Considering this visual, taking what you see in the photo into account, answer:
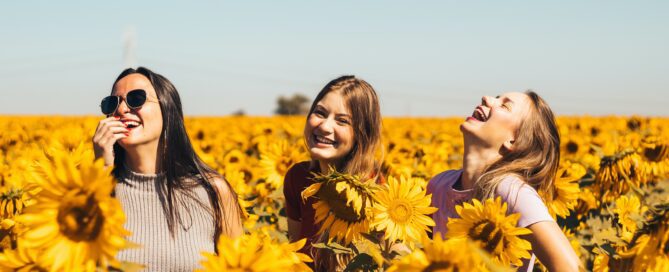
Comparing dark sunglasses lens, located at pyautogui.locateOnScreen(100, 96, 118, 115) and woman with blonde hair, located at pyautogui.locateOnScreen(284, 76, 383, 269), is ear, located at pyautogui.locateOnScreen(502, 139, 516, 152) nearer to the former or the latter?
woman with blonde hair, located at pyautogui.locateOnScreen(284, 76, 383, 269)

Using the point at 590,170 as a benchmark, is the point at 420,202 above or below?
above

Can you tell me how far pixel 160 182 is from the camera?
2986 mm

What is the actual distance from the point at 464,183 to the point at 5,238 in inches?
68.5

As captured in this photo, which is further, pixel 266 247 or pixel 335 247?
pixel 335 247

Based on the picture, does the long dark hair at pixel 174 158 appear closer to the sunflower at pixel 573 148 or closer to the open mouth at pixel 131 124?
the open mouth at pixel 131 124

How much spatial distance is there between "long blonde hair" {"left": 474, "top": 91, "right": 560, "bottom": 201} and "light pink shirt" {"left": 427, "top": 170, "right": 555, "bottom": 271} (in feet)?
0.37

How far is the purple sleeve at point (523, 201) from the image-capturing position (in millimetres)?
2785

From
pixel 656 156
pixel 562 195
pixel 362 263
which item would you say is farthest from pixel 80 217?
pixel 656 156

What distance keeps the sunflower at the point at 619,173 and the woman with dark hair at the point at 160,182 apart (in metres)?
2.98

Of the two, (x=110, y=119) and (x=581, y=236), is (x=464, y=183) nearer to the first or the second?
(x=110, y=119)

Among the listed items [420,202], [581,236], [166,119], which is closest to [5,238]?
[166,119]

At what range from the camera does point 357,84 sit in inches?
147

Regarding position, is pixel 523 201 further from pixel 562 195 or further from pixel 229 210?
pixel 229 210

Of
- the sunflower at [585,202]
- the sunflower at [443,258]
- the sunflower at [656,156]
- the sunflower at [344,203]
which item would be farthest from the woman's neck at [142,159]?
the sunflower at [656,156]
